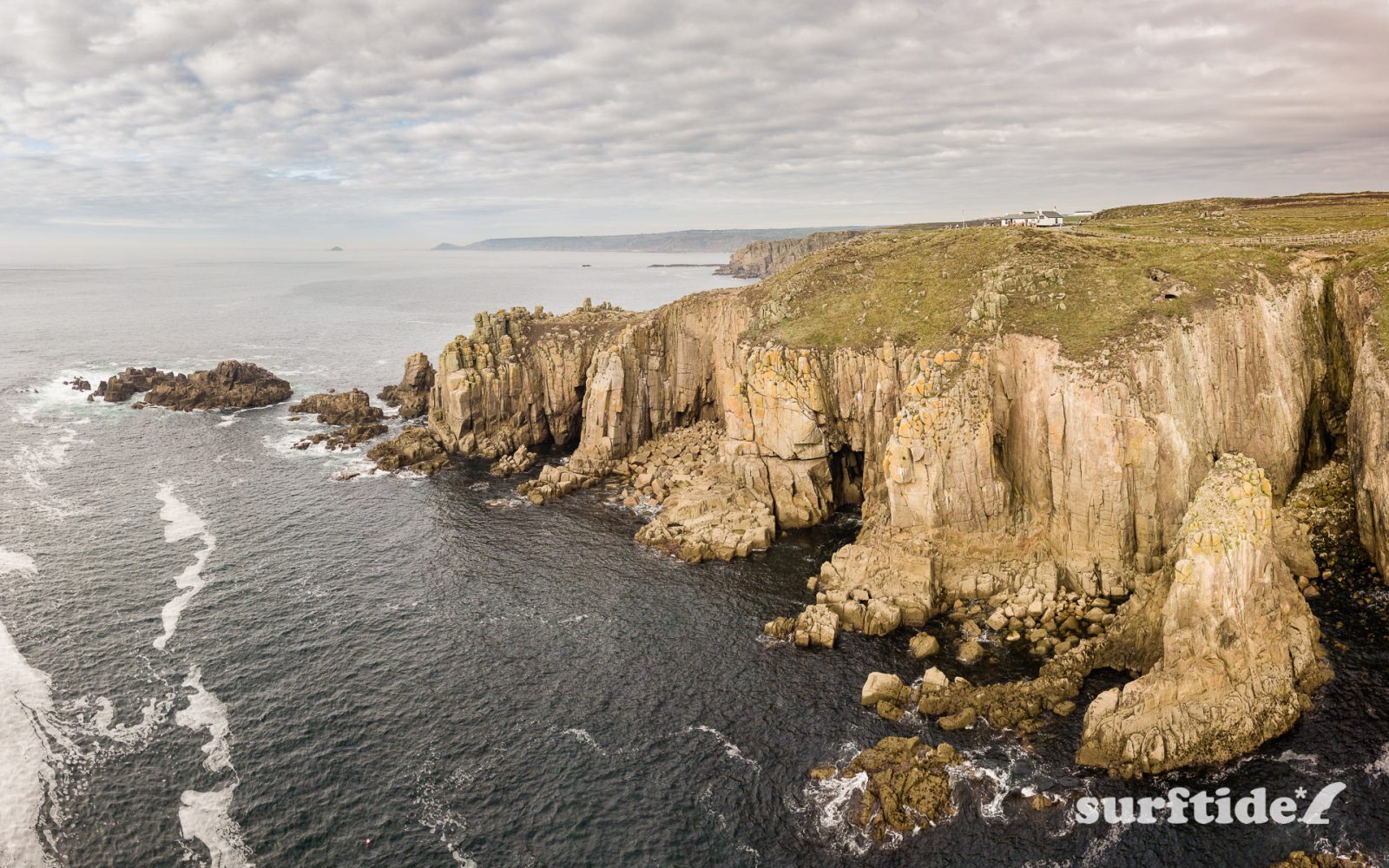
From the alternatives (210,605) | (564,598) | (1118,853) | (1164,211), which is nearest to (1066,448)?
(1118,853)

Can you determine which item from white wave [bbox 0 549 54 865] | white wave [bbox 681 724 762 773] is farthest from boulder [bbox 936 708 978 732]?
white wave [bbox 0 549 54 865]

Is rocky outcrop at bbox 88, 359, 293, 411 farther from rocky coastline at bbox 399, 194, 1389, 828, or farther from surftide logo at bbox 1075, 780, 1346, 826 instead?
surftide logo at bbox 1075, 780, 1346, 826

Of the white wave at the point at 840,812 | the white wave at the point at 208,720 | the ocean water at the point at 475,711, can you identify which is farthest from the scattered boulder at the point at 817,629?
the white wave at the point at 208,720

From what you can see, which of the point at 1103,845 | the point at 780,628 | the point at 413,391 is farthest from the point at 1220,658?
the point at 413,391

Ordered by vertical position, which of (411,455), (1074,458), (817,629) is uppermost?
(1074,458)

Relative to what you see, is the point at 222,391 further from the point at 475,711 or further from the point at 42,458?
the point at 475,711
